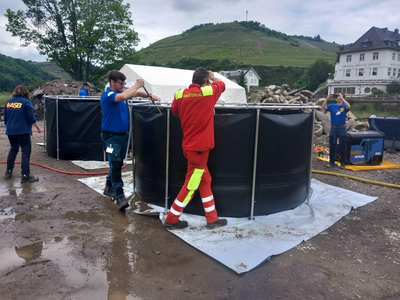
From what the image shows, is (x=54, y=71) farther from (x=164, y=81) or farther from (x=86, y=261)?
(x=86, y=261)

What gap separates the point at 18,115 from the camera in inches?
249

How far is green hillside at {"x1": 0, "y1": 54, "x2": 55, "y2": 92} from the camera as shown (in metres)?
51.5

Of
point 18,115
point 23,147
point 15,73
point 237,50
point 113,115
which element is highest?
point 237,50

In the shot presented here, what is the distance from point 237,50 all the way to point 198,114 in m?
98.8

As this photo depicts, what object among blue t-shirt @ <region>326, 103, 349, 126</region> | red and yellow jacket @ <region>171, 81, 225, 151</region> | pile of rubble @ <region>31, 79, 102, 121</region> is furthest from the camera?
pile of rubble @ <region>31, 79, 102, 121</region>

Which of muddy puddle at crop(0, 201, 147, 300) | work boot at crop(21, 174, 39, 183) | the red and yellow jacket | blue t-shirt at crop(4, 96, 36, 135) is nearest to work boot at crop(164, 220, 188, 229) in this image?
muddy puddle at crop(0, 201, 147, 300)

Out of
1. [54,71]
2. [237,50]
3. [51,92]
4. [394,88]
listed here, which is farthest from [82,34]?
[237,50]

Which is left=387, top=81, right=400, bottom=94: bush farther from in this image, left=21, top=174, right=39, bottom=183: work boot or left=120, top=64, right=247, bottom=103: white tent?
left=21, top=174, right=39, bottom=183: work boot

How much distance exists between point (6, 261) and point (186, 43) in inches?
4277

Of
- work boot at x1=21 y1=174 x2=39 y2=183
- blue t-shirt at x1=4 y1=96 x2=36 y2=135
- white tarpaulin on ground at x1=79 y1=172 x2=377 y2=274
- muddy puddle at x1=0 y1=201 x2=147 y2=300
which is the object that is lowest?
muddy puddle at x1=0 y1=201 x2=147 y2=300

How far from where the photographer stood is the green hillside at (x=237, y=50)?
→ 8762 cm

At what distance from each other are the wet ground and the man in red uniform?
58 centimetres

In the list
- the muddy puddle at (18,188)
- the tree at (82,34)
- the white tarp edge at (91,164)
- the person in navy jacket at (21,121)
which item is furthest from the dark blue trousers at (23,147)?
the tree at (82,34)

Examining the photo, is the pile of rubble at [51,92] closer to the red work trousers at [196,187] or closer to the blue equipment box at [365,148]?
the blue equipment box at [365,148]
